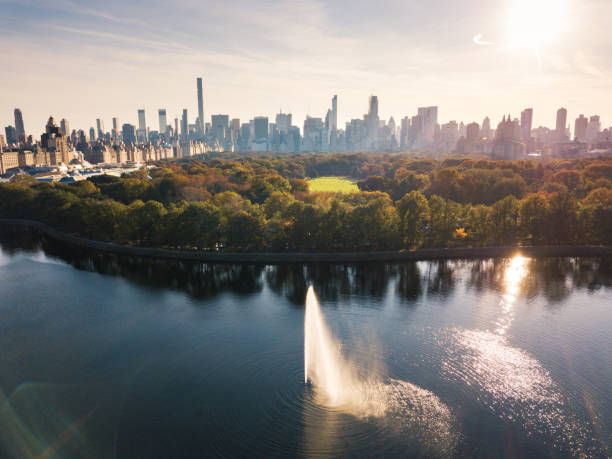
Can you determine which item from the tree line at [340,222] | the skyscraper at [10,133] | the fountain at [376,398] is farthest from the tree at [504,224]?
the skyscraper at [10,133]

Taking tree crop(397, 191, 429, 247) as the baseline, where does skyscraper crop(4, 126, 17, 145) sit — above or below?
above

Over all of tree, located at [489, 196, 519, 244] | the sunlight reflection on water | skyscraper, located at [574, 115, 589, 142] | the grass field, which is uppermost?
skyscraper, located at [574, 115, 589, 142]

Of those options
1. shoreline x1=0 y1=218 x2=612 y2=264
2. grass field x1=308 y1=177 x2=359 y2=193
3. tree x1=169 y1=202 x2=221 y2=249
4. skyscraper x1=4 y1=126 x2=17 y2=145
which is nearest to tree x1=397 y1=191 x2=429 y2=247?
shoreline x1=0 y1=218 x2=612 y2=264

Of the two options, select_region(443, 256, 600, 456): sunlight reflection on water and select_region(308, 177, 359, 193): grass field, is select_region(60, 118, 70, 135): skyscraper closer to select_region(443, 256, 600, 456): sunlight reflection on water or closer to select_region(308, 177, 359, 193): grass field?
select_region(308, 177, 359, 193): grass field

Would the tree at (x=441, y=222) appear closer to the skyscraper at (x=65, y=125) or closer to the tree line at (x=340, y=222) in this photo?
the tree line at (x=340, y=222)

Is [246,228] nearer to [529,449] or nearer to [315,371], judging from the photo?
[315,371]

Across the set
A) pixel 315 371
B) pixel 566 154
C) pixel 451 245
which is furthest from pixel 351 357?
pixel 566 154

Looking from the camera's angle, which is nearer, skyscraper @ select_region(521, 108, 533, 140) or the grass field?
the grass field

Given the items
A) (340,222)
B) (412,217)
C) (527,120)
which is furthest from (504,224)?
(527,120)
